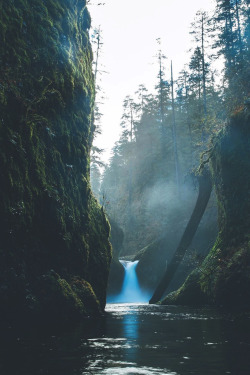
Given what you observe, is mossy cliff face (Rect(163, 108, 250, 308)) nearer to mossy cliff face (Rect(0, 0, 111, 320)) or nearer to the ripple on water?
mossy cliff face (Rect(0, 0, 111, 320))

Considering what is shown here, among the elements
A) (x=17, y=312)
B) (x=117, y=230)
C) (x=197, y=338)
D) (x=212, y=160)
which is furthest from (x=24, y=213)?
(x=117, y=230)

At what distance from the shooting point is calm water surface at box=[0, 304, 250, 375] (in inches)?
126

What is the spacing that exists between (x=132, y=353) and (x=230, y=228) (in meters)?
8.85

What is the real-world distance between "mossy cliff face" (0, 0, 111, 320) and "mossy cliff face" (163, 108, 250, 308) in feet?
13.4

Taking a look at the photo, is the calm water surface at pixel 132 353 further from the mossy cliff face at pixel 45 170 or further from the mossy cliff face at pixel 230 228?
the mossy cliff face at pixel 230 228

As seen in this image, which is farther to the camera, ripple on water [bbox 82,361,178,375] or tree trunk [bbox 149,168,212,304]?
tree trunk [bbox 149,168,212,304]

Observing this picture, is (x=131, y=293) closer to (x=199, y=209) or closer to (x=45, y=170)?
(x=199, y=209)

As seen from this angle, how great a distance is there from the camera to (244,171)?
11.7m

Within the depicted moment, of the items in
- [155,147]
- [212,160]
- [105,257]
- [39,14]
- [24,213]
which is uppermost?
[155,147]

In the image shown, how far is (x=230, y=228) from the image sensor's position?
39.3ft

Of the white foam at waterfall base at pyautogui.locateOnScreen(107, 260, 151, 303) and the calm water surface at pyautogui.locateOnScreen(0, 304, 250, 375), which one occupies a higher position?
the calm water surface at pyautogui.locateOnScreen(0, 304, 250, 375)

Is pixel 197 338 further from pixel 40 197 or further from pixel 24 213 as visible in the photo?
pixel 40 197

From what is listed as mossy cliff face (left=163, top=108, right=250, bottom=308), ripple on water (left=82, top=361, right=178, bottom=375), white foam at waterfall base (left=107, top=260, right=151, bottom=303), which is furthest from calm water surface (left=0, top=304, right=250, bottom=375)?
white foam at waterfall base (left=107, top=260, right=151, bottom=303)

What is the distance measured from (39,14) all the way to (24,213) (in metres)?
6.46
